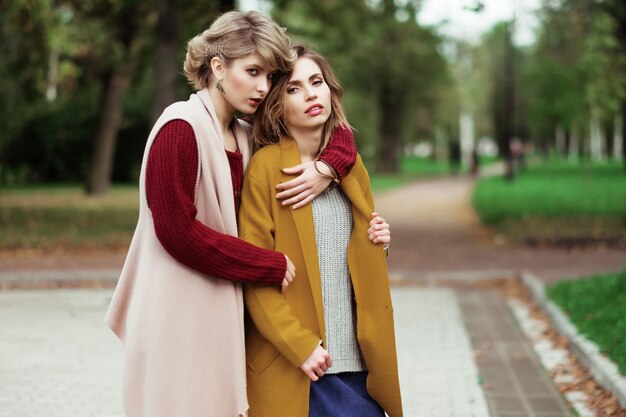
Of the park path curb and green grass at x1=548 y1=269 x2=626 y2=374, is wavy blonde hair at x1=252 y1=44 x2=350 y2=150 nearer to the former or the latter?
the park path curb

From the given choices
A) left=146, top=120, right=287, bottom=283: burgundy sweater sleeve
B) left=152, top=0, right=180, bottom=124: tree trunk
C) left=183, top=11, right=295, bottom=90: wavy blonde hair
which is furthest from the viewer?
left=152, top=0, right=180, bottom=124: tree trunk

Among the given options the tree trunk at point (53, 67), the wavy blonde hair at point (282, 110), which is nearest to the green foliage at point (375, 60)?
the tree trunk at point (53, 67)

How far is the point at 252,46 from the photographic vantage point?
9.60ft

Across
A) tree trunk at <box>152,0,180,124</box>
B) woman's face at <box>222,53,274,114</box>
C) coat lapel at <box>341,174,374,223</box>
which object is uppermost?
tree trunk at <box>152,0,180,124</box>

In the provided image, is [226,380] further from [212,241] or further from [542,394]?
[542,394]

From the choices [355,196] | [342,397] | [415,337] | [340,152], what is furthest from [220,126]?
[415,337]

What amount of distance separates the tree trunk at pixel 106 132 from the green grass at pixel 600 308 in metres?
18.6

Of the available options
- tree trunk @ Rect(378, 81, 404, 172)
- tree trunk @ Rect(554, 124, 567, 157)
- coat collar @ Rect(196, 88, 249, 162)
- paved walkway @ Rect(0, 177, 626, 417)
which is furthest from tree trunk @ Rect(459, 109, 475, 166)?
coat collar @ Rect(196, 88, 249, 162)

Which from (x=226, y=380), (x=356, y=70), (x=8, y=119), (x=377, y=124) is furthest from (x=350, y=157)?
(x=377, y=124)

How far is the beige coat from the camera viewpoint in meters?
2.89

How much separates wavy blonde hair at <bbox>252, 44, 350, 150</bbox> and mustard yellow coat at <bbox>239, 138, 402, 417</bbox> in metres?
0.06

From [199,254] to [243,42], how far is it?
0.69m

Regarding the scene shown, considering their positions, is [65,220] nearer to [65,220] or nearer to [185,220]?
[65,220]

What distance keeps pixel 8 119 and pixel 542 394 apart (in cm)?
2599
